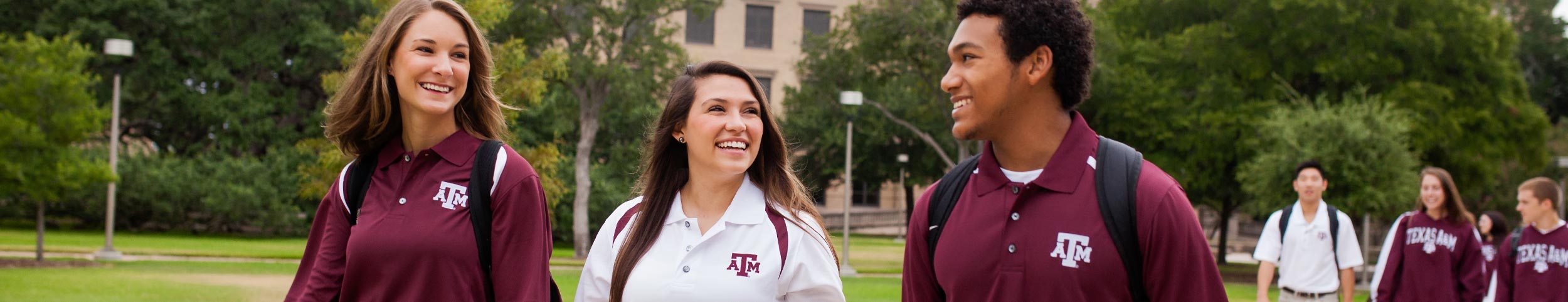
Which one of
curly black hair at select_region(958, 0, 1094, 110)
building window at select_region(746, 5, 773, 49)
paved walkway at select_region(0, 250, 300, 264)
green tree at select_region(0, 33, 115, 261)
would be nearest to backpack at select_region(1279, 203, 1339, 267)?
curly black hair at select_region(958, 0, 1094, 110)

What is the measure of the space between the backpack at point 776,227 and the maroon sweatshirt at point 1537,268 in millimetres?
8304

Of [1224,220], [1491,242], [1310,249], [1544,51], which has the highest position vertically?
[1544,51]

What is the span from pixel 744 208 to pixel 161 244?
31.6 m

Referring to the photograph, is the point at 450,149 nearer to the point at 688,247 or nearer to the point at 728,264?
the point at 688,247

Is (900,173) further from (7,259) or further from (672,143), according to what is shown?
(672,143)

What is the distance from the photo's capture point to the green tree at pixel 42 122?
21.1 metres

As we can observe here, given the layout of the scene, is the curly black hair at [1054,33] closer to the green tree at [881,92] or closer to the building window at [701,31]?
the green tree at [881,92]

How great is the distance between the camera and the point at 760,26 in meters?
62.9

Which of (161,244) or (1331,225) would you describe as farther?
(161,244)

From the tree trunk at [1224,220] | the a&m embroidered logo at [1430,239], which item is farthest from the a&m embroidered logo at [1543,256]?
the tree trunk at [1224,220]

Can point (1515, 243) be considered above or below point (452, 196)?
below

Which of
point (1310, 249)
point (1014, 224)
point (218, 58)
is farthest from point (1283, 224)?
point (218, 58)

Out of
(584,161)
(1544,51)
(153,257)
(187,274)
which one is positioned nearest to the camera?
(187,274)

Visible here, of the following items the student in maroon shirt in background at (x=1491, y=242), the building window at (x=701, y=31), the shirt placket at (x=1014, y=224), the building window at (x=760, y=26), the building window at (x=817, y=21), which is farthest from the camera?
the building window at (x=760, y=26)
